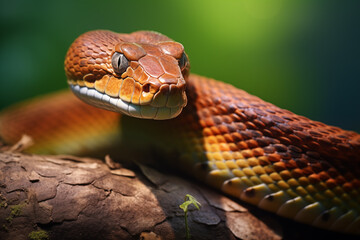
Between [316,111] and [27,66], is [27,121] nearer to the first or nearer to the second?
[27,66]

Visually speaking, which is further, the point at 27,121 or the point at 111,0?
the point at 111,0

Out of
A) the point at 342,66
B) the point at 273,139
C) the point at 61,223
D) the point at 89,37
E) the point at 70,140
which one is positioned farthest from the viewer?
the point at 342,66

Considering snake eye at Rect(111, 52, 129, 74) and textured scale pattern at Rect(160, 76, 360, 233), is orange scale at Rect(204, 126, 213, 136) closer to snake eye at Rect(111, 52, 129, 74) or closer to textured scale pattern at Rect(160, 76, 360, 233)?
textured scale pattern at Rect(160, 76, 360, 233)

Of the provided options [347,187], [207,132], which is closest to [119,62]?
[207,132]

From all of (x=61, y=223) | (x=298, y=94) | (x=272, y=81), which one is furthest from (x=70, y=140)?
(x=298, y=94)

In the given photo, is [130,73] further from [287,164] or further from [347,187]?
[347,187]

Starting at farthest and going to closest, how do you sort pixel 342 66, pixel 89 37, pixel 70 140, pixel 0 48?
pixel 342 66, pixel 0 48, pixel 70 140, pixel 89 37
